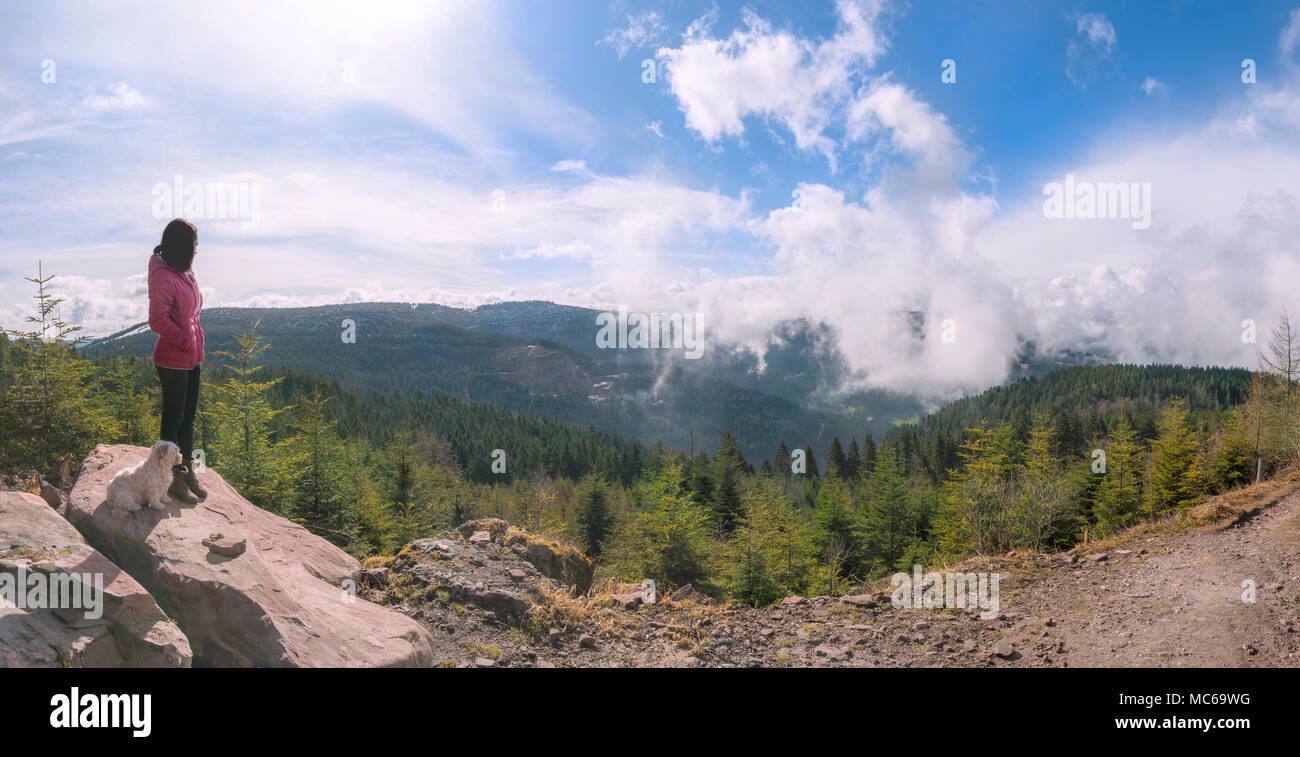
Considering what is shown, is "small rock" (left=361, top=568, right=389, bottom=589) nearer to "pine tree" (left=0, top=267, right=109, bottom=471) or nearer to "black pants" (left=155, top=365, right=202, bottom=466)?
"black pants" (left=155, top=365, right=202, bottom=466)

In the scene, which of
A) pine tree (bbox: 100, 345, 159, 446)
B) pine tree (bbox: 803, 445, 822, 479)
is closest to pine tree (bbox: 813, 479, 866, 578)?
pine tree (bbox: 100, 345, 159, 446)

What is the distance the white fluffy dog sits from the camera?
5996mm

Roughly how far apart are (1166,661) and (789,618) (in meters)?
4.68

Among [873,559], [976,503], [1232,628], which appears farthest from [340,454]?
[873,559]

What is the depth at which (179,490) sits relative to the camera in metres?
6.71

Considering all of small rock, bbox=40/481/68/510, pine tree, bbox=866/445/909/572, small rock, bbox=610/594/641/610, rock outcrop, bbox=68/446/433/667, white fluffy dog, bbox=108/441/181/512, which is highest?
white fluffy dog, bbox=108/441/181/512

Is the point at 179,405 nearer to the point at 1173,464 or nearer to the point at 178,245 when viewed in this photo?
the point at 178,245

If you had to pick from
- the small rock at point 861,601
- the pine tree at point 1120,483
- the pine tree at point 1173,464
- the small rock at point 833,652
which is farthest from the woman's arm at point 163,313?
the pine tree at point 1120,483

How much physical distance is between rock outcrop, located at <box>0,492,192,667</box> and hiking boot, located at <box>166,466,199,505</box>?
135cm

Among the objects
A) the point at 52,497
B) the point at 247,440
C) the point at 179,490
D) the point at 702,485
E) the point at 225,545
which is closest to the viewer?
the point at 225,545

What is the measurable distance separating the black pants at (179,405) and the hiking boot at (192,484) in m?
0.09

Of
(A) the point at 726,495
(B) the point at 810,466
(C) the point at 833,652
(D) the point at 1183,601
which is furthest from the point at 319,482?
(B) the point at 810,466

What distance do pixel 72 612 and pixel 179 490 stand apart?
2.30 m

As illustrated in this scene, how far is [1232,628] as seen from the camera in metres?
7.36
